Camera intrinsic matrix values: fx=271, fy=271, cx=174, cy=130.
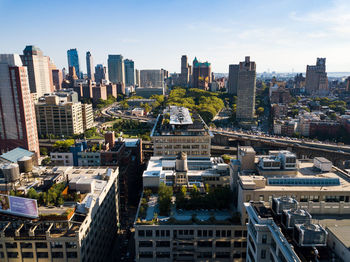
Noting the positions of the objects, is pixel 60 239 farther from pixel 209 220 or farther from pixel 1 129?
pixel 1 129

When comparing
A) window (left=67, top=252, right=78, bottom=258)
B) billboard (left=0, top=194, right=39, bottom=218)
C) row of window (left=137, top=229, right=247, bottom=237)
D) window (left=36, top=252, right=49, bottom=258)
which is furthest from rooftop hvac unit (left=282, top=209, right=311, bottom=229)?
billboard (left=0, top=194, right=39, bottom=218)

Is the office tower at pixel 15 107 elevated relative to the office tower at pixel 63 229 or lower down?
elevated

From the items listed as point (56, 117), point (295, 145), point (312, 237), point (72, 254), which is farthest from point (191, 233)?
point (56, 117)

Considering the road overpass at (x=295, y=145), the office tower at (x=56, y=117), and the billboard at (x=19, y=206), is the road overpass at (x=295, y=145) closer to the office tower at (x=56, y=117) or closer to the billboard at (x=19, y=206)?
the office tower at (x=56, y=117)

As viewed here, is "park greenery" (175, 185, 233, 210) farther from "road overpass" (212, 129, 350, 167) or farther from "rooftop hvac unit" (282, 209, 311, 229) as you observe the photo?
"road overpass" (212, 129, 350, 167)

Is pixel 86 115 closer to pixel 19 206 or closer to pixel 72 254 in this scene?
pixel 19 206

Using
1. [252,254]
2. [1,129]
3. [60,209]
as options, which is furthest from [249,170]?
[1,129]

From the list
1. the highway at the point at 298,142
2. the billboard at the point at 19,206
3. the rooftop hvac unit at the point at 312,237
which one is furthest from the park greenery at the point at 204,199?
the highway at the point at 298,142
